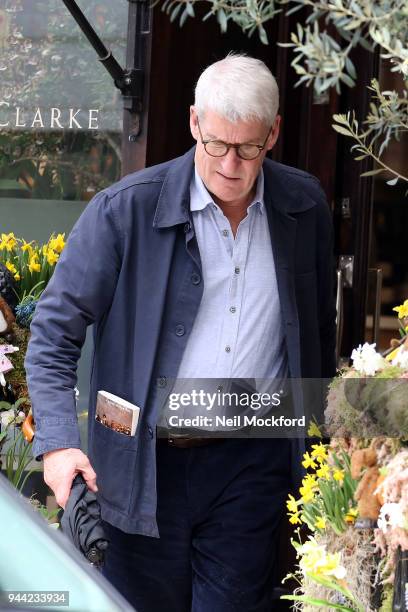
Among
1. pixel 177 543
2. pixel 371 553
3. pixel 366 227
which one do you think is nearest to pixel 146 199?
pixel 177 543

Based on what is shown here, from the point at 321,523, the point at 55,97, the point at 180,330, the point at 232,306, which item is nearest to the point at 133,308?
the point at 180,330

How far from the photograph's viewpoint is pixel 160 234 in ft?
10.7

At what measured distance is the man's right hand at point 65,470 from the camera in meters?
2.89

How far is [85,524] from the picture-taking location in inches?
110

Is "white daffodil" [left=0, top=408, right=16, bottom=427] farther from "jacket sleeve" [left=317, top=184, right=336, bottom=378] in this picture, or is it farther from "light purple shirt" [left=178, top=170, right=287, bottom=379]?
"jacket sleeve" [left=317, top=184, right=336, bottom=378]

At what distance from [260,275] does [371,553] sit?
3.39 ft

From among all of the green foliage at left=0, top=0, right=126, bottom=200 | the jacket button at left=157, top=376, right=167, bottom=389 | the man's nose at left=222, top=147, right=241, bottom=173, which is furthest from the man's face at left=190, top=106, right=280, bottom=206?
the green foliage at left=0, top=0, right=126, bottom=200

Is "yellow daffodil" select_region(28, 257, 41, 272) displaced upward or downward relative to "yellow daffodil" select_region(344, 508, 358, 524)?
upward

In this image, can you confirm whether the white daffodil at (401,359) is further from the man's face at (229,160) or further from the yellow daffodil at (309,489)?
the man's face at (229,160)

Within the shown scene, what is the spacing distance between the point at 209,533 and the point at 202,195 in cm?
93

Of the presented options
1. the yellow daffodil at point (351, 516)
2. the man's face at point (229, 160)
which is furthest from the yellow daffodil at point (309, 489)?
the man's face at point (229, 160)

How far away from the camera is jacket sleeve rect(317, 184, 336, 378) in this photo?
3514mm

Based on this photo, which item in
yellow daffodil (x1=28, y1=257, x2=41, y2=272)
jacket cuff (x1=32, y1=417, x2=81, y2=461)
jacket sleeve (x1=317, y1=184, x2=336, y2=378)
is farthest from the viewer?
yellow daffodil (x1=28, y1=257, x2=41, y2=272)

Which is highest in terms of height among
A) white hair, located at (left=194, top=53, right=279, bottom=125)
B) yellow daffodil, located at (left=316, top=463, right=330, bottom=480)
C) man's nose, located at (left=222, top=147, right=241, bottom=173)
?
white hair, located at (left=194, top=53, right=279, bottom=125)
